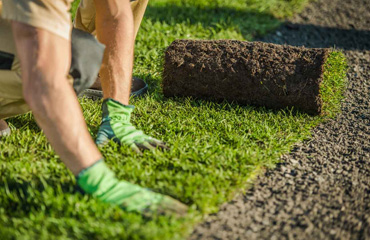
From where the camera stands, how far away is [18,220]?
1.83 meters

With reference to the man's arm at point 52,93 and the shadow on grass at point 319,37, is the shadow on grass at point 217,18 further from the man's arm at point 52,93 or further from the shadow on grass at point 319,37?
the man's arm at point 52,93

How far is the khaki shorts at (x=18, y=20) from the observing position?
188 cm

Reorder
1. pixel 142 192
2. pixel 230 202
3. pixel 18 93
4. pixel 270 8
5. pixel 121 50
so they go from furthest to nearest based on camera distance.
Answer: pixel 270 8 → pixel 121 50 → pixel 18 93 → pixel 230 202 → pixel 142 192

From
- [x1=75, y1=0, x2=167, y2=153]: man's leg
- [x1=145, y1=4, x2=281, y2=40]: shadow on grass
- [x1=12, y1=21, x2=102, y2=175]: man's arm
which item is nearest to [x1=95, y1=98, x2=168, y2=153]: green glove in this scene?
[x1=75, y1=0, x2=167, y2=153]: man's leg

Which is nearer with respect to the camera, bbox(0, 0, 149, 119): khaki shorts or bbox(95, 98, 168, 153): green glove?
bbox(0, 0, 149, 119): khaki shorts

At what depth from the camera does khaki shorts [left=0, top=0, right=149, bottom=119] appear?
1880 mm

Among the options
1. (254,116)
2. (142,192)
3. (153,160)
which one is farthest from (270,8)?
(142,192)

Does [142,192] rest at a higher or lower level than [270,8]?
lower

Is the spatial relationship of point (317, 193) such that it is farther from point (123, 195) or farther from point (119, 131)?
point (119, 131)

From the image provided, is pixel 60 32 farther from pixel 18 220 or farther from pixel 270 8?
pixel 270 8

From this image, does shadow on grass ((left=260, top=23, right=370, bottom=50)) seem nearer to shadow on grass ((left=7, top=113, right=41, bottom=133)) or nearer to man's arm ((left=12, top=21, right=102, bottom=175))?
shadow on grass ((left=7, top=113, right=41, bottom=133))

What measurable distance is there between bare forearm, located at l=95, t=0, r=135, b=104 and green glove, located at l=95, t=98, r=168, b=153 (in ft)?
0.23

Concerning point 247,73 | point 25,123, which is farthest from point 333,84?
point 25,123

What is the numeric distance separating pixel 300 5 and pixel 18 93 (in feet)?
16.9
